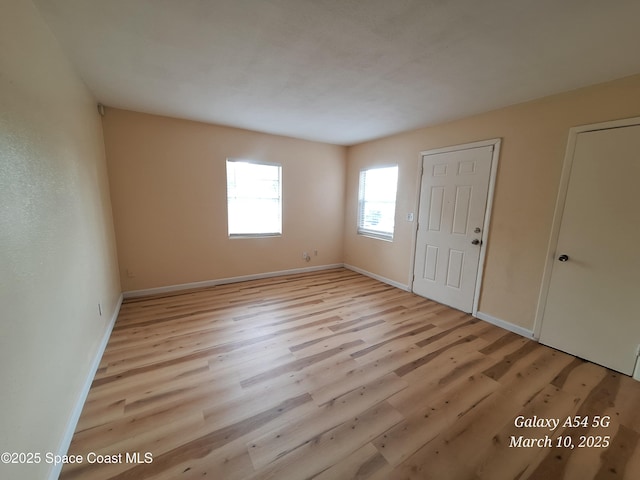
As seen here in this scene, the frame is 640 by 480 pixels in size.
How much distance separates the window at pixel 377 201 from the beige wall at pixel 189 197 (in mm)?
909

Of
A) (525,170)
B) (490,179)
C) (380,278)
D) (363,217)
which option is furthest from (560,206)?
(363,217)

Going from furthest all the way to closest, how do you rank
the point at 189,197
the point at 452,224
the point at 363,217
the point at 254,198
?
the point at 363,217 → the point at 254,198 → the point at 189,197 → the point at 452,224

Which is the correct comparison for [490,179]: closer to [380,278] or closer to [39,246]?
[380,278]

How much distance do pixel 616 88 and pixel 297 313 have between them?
12.3ft

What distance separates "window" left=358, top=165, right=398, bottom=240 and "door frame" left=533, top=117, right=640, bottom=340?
2073 mm

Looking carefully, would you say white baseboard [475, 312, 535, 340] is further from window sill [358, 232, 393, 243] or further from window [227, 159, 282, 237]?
window [227, 159, 282, 237]

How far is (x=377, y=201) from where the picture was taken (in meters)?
4.63

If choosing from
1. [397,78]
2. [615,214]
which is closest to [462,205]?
[615,214]

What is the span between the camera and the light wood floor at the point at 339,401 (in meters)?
1.39

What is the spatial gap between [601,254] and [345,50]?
285 cm

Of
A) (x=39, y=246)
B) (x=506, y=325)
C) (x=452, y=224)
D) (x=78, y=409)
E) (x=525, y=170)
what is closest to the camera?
(x=39, y=246)

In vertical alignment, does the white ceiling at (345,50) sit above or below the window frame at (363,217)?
above

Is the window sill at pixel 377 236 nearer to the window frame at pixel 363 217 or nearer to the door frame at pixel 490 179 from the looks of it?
the window frame at pixel 363 217

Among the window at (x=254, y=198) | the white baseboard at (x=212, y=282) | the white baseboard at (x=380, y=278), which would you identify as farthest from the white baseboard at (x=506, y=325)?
the window at (x=254, y=198)
